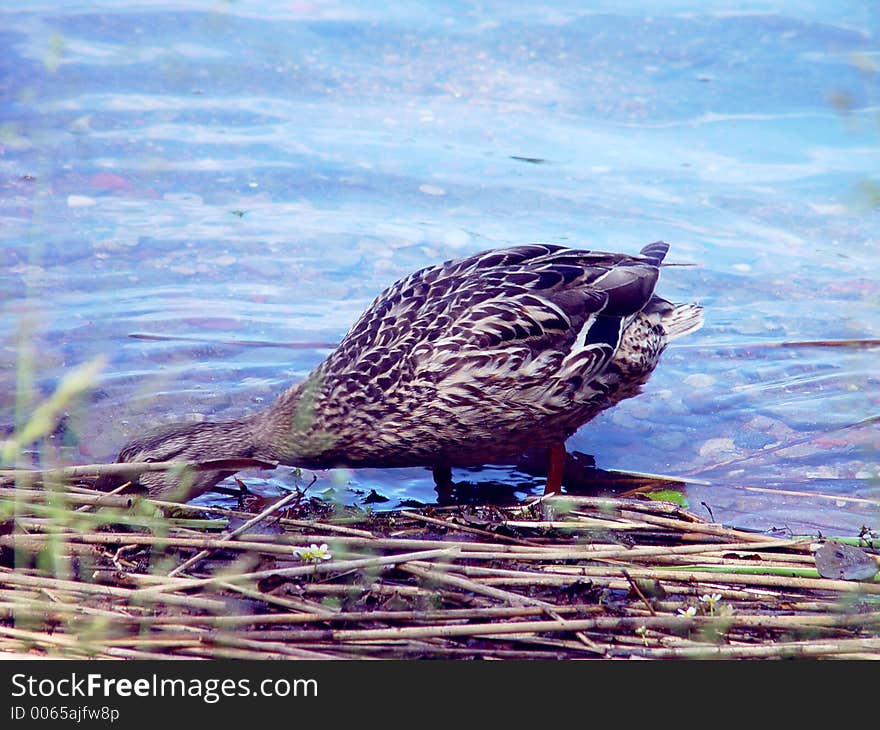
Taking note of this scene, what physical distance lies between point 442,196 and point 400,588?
5.37 m

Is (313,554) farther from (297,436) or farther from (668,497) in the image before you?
(668,497)

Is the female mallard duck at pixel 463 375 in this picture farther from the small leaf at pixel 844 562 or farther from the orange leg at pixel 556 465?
the small leaf at pixel 844 562

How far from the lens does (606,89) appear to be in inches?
407

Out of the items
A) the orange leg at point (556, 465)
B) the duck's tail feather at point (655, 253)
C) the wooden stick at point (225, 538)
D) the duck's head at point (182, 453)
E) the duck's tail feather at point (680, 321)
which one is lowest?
the orange leg at point (556, 465)

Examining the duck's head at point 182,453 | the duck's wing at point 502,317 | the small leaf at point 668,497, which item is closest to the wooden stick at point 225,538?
the duck's head at point 182,453

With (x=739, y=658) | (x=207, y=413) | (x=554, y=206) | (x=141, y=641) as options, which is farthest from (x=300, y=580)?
(x=554, y=206)

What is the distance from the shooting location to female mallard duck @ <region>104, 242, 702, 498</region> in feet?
18.8

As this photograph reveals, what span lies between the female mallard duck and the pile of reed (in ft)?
3.25

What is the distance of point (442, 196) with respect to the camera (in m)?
9.08

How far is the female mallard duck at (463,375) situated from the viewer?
574 cm

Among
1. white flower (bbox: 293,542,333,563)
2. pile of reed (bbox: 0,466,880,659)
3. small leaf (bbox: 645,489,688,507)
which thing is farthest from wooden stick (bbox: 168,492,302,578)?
small leaf (bbox: 645,489,688,507)

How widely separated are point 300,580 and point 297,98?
275 inches

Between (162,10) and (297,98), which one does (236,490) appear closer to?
(297,98)

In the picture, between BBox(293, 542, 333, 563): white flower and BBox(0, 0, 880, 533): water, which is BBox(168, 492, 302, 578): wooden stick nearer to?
BBox(293, 542, 333, 563): white flower
